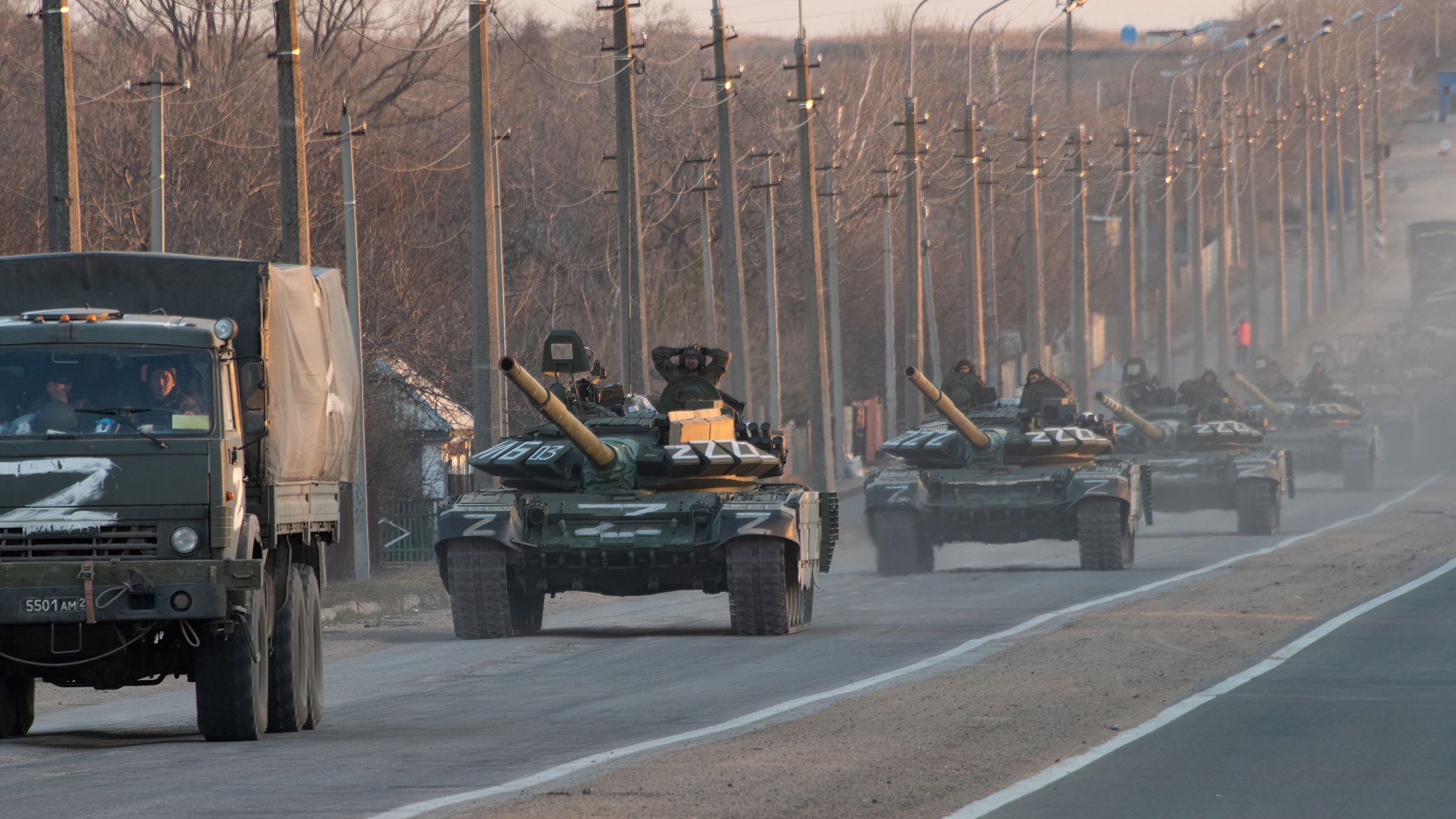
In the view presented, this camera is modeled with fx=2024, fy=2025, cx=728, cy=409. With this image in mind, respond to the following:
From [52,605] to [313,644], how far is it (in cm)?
224

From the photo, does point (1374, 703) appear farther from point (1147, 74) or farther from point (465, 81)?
point (1147, 74)

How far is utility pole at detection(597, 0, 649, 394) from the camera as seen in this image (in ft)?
95.0

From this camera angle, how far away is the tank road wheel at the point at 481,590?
57.5 feet

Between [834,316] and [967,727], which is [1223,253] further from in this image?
[967,727]

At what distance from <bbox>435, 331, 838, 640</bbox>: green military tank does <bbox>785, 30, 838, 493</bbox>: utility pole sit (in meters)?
18.3

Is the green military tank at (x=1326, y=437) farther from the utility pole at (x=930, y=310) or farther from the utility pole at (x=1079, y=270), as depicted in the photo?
the utility pole at (x=930, y=310)

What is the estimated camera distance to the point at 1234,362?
285 feet

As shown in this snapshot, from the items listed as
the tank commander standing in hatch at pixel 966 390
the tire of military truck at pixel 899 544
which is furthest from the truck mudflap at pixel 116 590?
the tank commander standing in hatch at pixel 966 390

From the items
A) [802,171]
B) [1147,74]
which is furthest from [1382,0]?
[802,171]

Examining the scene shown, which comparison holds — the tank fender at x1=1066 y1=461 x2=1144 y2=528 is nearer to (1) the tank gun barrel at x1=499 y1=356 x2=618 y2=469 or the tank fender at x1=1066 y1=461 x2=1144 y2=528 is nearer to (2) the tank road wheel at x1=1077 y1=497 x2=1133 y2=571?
(2) the tank road wheel at x1=1077 y1=497 x2=1133 y2=571

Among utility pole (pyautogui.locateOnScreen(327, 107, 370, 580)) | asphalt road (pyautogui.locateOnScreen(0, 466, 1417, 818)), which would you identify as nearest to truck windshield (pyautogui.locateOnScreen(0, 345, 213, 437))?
asphalt road (pyautogui.locateOnScreen(0, 466, 1417, 818))

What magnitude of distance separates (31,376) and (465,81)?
4491 cm

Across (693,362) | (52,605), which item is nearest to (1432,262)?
(693,362)

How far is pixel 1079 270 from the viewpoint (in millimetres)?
53281
